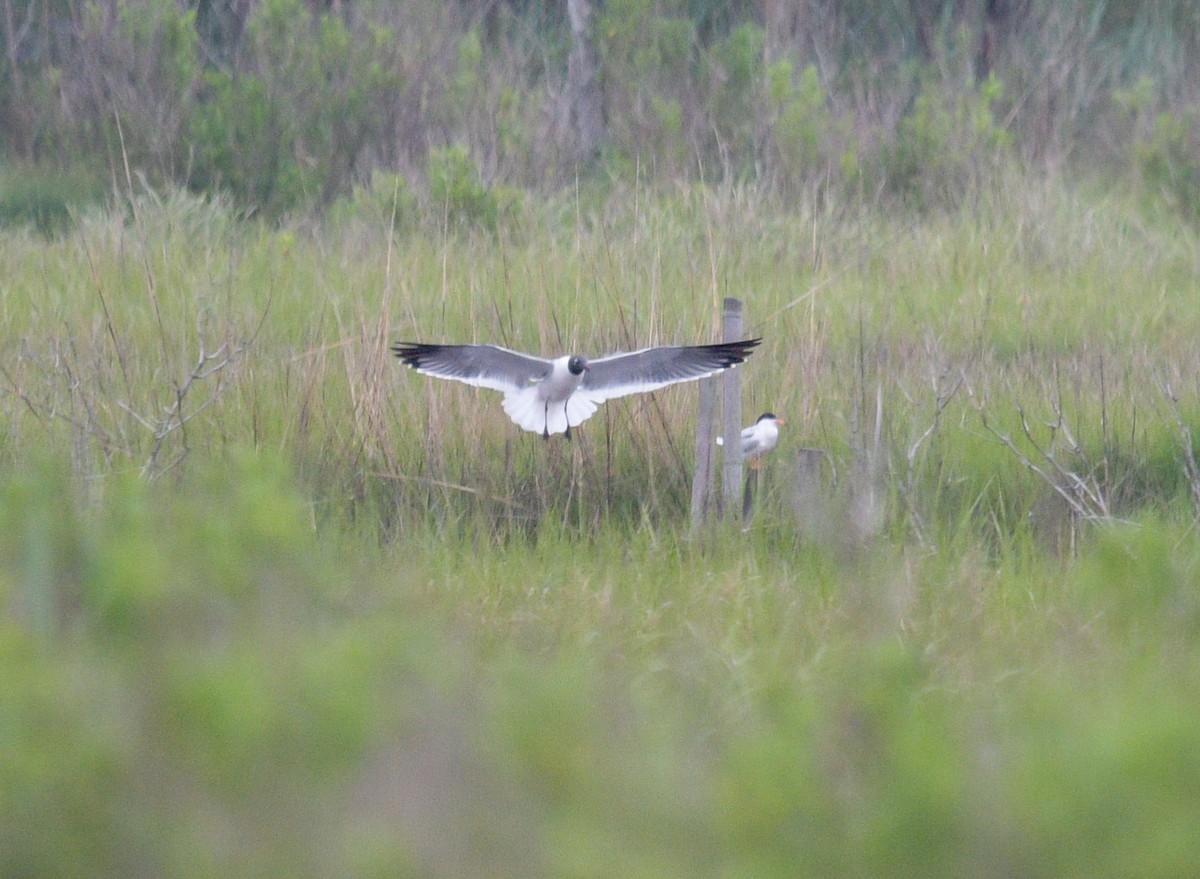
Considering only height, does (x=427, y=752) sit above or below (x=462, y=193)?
above

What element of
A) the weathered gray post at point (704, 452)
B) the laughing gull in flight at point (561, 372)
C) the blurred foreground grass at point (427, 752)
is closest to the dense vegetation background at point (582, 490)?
the blurred foreground grass at point (427, 752)

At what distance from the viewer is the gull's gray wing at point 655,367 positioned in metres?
3.68

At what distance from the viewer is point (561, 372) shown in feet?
12.1

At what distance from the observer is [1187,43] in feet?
53.3

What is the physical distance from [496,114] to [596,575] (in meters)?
7.42

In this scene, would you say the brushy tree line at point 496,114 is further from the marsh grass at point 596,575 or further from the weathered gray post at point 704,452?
the weathered gray post at point 704,452

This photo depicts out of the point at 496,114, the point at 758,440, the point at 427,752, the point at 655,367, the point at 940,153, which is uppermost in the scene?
the point at 427,752

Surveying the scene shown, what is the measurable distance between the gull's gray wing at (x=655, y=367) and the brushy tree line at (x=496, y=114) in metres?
4.41

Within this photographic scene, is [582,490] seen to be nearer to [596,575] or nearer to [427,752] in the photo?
[596,575]

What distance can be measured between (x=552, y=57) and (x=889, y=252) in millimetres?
8149

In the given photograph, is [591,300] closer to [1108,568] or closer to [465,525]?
[465,525]

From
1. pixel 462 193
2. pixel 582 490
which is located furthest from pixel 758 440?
pixel 462 193

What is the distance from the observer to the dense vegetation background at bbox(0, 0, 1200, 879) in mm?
1538

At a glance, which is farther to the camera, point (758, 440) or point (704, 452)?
point (758, 440)
